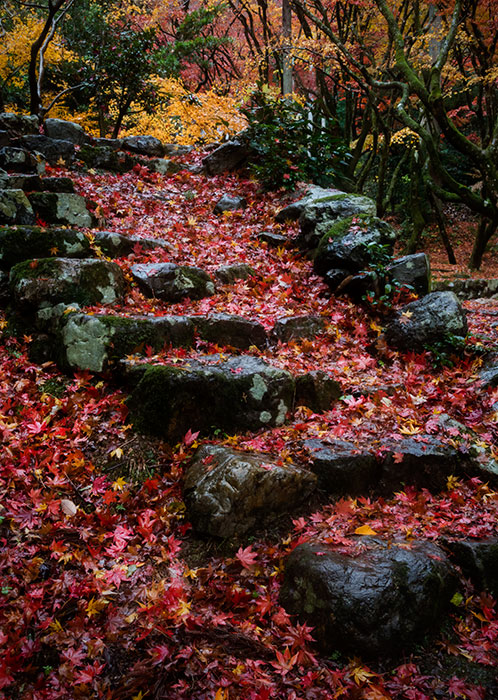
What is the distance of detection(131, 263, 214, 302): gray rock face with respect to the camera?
5586 mm

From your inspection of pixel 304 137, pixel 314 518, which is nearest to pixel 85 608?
pixel 314 518

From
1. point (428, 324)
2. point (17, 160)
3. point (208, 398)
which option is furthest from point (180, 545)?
point (17, 160)

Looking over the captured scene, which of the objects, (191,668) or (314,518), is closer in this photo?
(191,668)

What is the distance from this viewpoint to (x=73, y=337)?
4262 millimetres

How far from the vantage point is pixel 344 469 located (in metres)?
3.56

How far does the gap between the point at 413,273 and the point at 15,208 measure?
6.03 metres

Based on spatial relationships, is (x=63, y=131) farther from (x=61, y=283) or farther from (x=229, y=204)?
(x=61, y=283)

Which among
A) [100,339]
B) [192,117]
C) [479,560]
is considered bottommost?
[479,560]

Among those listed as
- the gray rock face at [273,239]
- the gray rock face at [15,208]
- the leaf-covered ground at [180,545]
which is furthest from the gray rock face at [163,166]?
the leaf-covered ground at [180,545]

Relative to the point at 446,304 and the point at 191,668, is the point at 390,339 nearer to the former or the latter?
the point at 446,304

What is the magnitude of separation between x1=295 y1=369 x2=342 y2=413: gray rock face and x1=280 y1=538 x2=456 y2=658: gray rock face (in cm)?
171

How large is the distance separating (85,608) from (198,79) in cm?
2315

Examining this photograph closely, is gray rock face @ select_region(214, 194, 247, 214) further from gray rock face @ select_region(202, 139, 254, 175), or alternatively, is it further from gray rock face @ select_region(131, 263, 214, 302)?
gray rock face @ select_region(131, 263, 214, 302)

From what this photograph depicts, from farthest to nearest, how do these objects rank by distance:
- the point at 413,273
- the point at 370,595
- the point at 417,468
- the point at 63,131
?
the point at 63,131 → the point at 413,273 → the point at 417,468 → the point at 370,595
